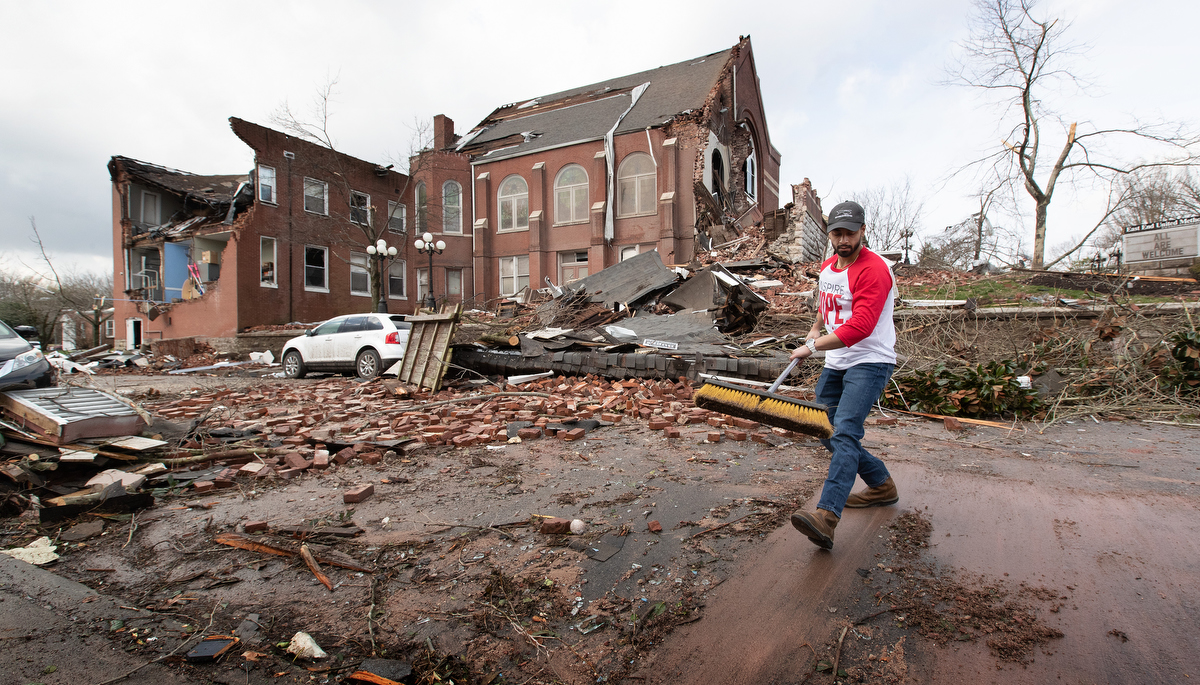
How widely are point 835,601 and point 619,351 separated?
269 inches

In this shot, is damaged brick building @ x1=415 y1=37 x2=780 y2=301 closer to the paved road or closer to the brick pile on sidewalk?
the brick pile on sidewalk

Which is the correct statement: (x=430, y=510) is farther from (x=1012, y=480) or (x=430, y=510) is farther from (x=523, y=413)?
(x=1012, y=480)

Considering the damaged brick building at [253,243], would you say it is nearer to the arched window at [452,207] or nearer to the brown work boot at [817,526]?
the arched window at [452,207]

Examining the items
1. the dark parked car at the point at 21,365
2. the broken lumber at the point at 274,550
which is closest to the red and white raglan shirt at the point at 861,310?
the broken lumber at the point at 274,550

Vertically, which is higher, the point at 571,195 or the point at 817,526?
the point at 571,195

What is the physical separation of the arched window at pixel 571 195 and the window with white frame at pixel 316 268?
10009mm

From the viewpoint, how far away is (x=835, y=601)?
7.23 ft

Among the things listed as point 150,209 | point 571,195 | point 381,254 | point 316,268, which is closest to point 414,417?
point 381,254

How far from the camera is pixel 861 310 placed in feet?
8.93

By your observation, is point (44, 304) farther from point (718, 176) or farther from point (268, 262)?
point (718, 176)

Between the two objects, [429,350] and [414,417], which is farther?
[429,350]

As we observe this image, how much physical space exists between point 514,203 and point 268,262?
10340 mm

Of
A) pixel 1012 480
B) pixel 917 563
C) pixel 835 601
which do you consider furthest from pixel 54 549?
pixel 1012 480

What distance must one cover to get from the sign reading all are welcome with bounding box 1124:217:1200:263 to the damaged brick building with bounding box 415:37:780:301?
16.2 metres
